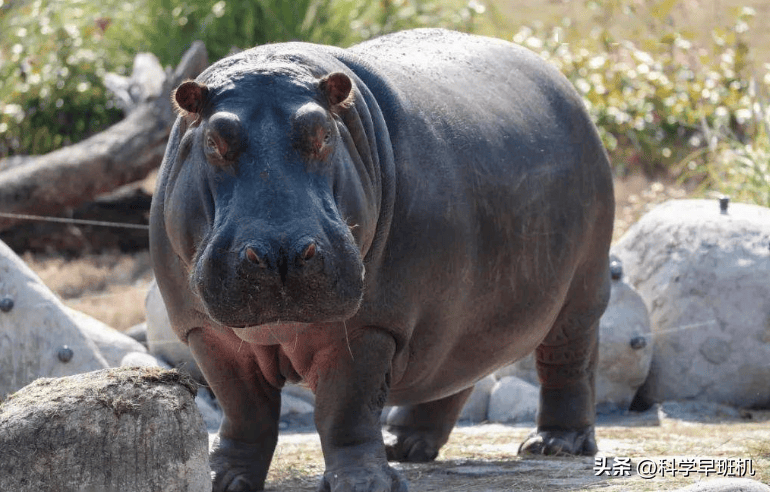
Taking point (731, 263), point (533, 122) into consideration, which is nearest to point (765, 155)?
point (731, 263)

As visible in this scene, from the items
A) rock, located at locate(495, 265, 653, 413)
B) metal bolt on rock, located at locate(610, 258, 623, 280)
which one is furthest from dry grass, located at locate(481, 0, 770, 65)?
rock, located at locate(495, 265, 653, 413)

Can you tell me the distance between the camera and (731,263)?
7.50 m

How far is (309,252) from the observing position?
Result: 3.58 m

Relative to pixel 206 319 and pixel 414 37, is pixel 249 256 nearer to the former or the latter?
pixel 206 319

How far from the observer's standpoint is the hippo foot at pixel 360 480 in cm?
417

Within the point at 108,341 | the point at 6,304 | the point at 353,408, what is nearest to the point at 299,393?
the point at 108,341

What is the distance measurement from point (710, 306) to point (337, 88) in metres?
4.06

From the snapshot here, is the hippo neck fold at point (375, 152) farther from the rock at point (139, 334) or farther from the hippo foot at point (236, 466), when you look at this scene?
the rock at point (139, 334)

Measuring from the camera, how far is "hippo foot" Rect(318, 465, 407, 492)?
13.7 feet

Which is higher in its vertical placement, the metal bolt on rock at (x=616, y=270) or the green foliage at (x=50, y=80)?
the metal bolt on rock at (x=616, y=270)

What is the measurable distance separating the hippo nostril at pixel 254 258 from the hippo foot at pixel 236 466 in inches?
52.2

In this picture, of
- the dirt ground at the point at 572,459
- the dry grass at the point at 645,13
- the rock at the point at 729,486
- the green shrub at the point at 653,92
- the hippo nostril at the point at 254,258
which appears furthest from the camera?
the dry grass at the point at 645,13

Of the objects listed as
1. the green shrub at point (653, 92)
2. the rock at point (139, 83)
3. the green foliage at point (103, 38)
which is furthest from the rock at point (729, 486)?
the green foliage at point (103, 38)

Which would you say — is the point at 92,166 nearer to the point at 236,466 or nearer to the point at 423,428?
the point at 423,428
